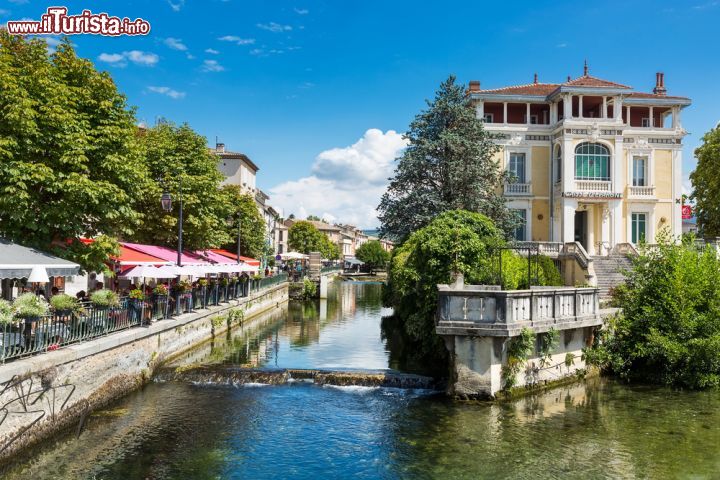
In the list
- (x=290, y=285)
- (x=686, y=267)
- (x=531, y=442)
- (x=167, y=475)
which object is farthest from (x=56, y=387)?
(x=290, y=285)

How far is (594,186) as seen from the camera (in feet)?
119

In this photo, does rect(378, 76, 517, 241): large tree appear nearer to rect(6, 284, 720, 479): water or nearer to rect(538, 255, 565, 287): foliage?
rect(538, 255, 565, 287): foliage

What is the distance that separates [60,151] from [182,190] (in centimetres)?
1231

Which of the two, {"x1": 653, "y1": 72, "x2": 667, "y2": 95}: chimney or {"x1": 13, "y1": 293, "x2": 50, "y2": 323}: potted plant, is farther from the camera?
{"x1": 653, "y1": 72, "x2": 667, "y2": 95}: chimney

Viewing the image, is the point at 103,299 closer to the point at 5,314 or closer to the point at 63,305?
the point at 63,305

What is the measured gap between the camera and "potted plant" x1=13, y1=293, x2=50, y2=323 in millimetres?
12359

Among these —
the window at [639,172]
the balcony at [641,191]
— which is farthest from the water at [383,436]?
the window at [639,172]

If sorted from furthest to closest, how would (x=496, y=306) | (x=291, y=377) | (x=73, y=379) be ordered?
(x=291, y=377)
(x=496, y=306)
(x=73, y=379)

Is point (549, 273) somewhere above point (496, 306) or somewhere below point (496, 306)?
above

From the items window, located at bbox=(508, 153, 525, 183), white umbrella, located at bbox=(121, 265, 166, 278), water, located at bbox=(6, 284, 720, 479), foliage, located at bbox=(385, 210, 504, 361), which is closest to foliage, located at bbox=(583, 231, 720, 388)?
water, located at bbox=(6, 284, 720, 479)

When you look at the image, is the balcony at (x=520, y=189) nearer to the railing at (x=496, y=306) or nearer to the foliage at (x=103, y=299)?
the railing at (x=496, y=306)

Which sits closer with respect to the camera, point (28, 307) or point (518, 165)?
point (28, 307)

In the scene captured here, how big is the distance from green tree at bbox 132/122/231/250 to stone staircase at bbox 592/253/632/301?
69.9ft

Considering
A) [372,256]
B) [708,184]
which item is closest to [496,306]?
[708,184]
